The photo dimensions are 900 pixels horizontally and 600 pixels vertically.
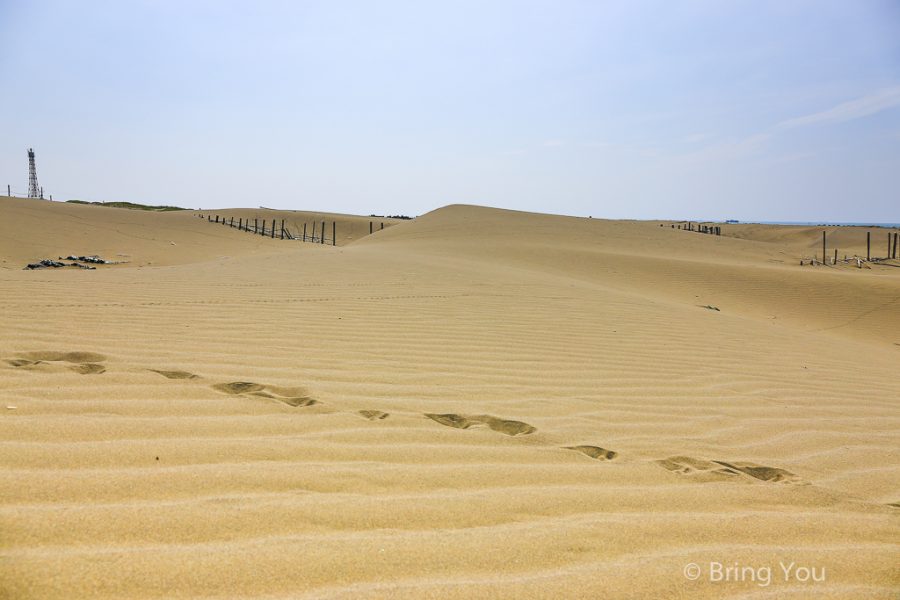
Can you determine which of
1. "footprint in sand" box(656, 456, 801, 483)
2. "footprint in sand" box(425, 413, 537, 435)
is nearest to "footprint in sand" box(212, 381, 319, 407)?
"footprint in sand" box(425, 413, 537, 435)

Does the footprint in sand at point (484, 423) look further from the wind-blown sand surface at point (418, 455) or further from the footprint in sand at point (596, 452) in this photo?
the footprint in sand at point (596, 452)

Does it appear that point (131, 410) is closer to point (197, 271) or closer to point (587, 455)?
point (587, 455)

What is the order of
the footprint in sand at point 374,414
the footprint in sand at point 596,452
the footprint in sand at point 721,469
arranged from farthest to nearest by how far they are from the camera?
the footprint in sand at point 374,414, the footprint in sand at point 596,452, the footprint in sand at point 721,469

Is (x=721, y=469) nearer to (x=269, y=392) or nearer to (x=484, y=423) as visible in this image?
(x=484, y=423)

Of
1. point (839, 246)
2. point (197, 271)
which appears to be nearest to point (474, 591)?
point (197, 271)

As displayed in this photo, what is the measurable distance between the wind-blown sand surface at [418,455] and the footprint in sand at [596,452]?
1 centimetres

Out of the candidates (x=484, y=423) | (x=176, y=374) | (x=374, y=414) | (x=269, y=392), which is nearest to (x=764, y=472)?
(x=484, y=423)

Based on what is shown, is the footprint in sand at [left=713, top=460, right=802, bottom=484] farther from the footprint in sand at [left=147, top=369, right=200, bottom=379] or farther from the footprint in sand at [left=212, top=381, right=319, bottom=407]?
the footprint in sand at [left=147, top=369, right=200, bottom=379]

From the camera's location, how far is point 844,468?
2.87m

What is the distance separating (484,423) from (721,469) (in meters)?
1.07

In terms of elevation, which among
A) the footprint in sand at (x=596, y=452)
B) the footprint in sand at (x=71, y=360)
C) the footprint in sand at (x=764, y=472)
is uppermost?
the footprint in sand at (x=71, y=360)

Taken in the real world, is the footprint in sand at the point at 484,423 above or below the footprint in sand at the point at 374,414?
below

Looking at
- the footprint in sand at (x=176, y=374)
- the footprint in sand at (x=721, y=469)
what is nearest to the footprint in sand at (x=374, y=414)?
the footprint in sand at (x=176, y=374)

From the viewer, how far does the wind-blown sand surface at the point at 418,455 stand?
1.68 metres
